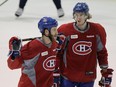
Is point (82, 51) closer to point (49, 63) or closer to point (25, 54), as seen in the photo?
point (49, 63)

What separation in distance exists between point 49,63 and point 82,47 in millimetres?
306

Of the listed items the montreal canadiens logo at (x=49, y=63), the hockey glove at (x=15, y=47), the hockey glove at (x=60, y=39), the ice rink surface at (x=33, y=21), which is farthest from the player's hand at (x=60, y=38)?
the ice rink surface at (x=33, y=21)

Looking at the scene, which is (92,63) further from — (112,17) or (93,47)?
(112,17)

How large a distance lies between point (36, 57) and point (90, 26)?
0.46 metres

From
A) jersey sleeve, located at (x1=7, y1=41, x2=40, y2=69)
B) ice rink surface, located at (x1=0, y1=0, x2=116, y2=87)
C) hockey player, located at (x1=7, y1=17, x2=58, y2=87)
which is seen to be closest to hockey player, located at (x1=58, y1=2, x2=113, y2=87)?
hockey player, located at (x1=7, y1=17, x2=58, y2=87)

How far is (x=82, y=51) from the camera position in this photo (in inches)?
85.6

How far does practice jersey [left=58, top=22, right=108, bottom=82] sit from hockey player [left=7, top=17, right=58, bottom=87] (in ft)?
0.66

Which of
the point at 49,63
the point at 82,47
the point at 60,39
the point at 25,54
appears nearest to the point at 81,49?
the point at 82,47

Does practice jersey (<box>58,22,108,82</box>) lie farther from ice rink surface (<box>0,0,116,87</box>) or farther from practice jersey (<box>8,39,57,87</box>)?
ice rink surface (<box>0,0,116,87</box>)

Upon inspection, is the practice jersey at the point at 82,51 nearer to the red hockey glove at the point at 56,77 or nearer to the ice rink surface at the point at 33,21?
the red hockey glove at the point at 56,77

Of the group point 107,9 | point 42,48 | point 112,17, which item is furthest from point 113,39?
point 42,48

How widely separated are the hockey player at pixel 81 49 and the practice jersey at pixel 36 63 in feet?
0.69

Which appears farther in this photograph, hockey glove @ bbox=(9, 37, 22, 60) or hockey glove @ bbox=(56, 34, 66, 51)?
hockey glove @ bbox=(56, 34, 66, 51)

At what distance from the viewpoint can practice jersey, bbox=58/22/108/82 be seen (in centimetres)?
216
